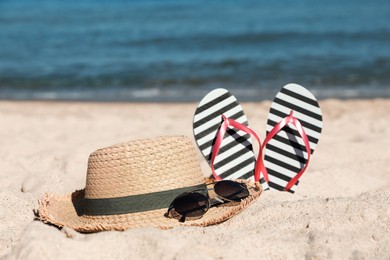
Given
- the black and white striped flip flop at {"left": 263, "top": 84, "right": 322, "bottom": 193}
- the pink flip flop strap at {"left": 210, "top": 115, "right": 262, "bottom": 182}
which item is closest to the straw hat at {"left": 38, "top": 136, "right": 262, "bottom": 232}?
the pink flip flop strap at {"left": 210, "top": 115, "right": 262, "bottom": 182}

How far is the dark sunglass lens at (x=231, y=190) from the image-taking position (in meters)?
3.04

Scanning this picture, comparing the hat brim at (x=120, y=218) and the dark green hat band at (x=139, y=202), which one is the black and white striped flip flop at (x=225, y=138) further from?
the dark green hat band at (x=139, y=202)

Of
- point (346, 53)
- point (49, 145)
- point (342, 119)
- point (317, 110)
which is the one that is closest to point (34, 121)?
point (49, 145)

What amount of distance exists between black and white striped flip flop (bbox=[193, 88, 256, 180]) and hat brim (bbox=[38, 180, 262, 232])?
0.56 meters

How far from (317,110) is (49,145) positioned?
2.50 metres

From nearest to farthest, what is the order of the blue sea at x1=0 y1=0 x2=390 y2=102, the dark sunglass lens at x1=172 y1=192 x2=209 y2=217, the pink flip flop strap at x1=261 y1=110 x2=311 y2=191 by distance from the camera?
1. the dark sunglass lens at x1=172 y1=192 x2=209 y2=217
2. the pink flip flop strap at x1=261 y1=110 x2=311 y2=191
3. the blue sea at x1=0 y1=0 x2=390 y2=102

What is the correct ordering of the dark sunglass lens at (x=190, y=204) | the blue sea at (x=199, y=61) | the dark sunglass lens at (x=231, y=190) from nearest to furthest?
the dark sunglass lens at (x=190, y=204) < the dark sunglass lens at (x=231, y=190) < the blue sea at (x=199, y=61)

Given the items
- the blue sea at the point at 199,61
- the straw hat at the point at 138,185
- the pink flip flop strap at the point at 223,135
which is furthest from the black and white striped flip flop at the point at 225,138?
the blue sea at the point at 199,61

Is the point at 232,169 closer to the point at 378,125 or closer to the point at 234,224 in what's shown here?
the point at 234,224

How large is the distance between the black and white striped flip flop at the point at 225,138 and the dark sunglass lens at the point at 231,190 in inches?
25.2

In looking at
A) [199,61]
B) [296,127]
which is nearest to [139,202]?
[296,127]

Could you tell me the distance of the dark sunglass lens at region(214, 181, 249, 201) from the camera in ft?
9.98

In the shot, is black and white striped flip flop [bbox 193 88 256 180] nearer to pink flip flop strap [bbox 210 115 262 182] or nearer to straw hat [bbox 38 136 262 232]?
pink flip flop strap [bbox 210 115 262 182]

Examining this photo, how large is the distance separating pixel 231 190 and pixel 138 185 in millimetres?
477
